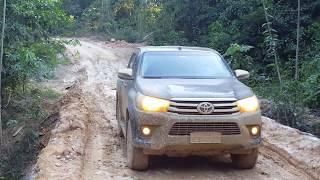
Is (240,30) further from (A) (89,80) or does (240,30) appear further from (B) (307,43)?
(A) (89,80)

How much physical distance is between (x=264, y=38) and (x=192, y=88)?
1329 centimetres

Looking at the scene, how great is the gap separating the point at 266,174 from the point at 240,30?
14.8m

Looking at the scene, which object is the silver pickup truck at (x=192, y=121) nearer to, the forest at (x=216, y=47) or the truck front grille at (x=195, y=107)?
the truck front grille at (x=195, y=107)

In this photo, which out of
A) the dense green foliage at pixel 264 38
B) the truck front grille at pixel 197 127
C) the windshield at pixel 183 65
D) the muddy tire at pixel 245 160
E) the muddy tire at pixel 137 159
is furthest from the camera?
the dense green foliage at pixel 264 38

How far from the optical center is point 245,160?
7.46 m

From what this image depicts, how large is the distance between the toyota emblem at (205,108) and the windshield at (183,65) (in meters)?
1.19

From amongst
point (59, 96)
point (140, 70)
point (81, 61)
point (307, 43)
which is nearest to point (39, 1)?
point (59, 96)

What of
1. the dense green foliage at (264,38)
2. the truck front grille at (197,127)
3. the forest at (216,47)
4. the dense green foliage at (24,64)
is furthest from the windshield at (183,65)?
the dense green foliage at (264,38)

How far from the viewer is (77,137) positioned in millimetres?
9789

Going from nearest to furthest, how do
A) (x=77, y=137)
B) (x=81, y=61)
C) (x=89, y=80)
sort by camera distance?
(x=77, y=137)
(x=89, y=80)
(x=81, y=61)

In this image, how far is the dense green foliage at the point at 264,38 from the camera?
1277 cm

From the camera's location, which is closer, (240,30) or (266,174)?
(266,174)

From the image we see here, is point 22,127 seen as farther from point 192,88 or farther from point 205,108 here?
point 205,108

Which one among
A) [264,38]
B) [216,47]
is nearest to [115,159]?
[264,38]
